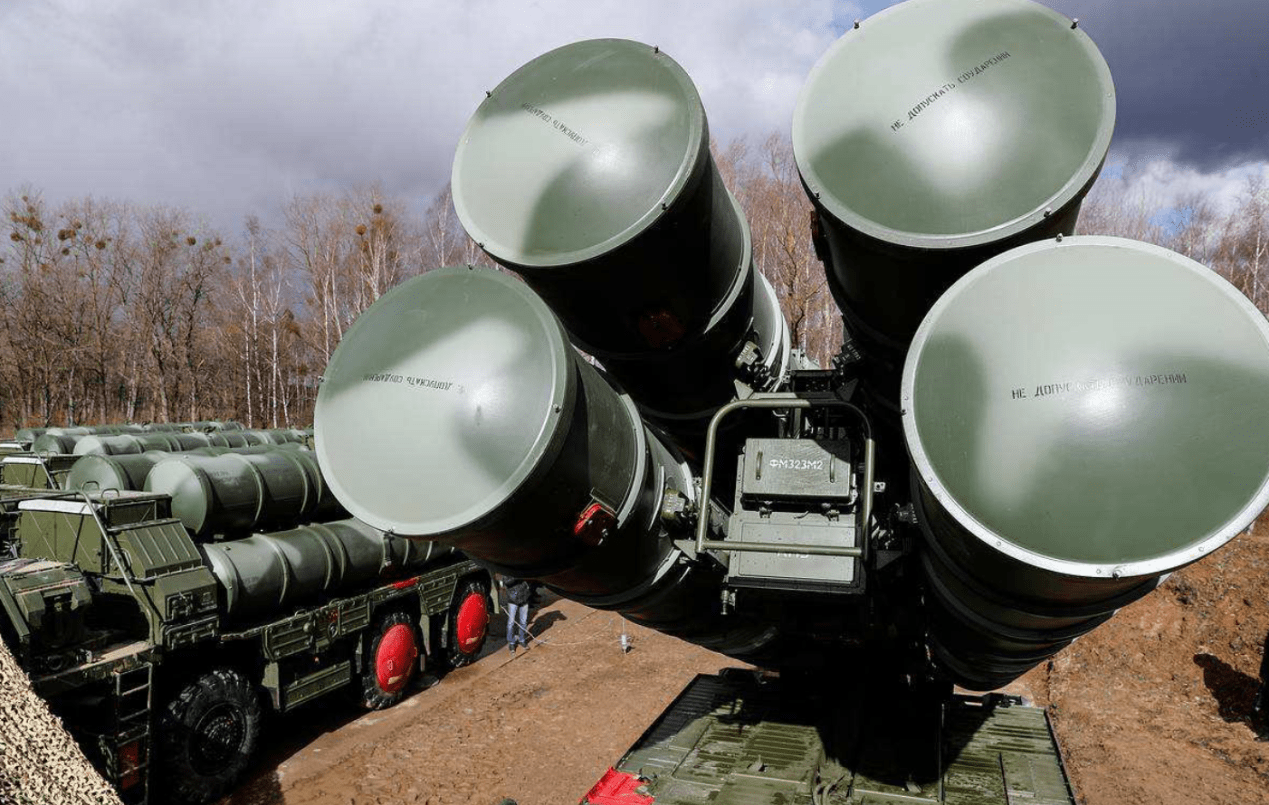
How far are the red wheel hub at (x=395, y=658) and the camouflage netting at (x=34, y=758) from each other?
153 inches

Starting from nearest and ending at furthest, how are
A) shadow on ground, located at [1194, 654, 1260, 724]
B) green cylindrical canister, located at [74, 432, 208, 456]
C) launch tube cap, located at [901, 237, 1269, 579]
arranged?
1. launch tube cap, located at [901, 237, 1269, 579]
2. shadow on ground, located at [1194, 654, 1260, 724]
3. green cylindrical canister, located at [74, 432, 208, 456]

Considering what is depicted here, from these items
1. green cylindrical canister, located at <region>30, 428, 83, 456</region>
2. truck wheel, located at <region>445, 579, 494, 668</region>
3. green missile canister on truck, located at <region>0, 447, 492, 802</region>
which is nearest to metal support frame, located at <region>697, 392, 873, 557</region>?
green missile canister on truck, located at <region>0, 447, 492, 802</region>

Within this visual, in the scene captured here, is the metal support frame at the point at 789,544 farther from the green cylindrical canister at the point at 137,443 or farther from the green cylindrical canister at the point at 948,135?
the green cylindrical canister at the point at 137,443

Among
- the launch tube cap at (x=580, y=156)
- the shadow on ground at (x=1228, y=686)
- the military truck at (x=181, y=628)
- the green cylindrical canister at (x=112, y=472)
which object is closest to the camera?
the launch tube cap at (x=580, y=156)

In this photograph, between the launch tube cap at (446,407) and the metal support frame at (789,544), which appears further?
the metal support frame at (789,544)

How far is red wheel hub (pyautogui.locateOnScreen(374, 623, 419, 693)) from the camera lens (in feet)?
24.6

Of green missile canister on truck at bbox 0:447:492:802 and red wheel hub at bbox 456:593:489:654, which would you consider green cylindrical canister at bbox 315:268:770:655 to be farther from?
red wheel hub at bbox 456:593:489:654

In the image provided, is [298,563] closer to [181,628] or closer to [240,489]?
[240,489]

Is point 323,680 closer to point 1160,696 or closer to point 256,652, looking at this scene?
point 256,652

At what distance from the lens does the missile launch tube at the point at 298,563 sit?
6180mm

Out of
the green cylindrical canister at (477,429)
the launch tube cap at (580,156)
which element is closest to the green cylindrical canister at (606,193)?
the launch tube cap at (580,156)

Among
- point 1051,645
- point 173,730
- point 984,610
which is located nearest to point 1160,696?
point 1051,645

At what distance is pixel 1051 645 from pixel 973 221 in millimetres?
1366

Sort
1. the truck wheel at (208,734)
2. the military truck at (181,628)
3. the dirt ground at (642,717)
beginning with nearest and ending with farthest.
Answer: the military truck at (181,628) < the truck wheel at (208,734) < the dirt ground at (642,717)
